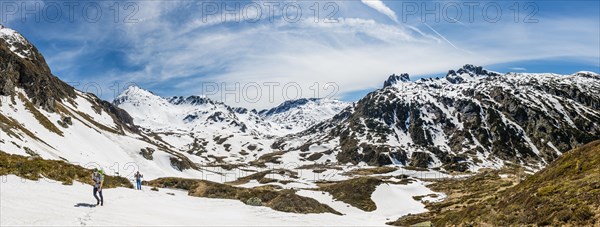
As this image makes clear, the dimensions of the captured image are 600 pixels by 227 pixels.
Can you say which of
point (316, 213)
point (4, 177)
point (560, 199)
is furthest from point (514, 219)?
→ point (4, 177)

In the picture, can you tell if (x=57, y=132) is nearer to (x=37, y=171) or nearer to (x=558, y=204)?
(x=37, y=171)

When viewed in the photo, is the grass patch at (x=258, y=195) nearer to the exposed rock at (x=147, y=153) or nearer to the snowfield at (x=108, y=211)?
the snowfield at (x=108, y=211)

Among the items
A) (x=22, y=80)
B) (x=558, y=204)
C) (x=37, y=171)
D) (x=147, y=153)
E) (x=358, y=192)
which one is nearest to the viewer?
(x=558, y=204)

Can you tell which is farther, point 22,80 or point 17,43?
point 17,43

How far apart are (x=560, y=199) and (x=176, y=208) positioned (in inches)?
1041

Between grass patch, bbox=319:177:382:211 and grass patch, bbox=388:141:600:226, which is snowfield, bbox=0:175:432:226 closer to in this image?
grass patch, bbox=388:141:600:226

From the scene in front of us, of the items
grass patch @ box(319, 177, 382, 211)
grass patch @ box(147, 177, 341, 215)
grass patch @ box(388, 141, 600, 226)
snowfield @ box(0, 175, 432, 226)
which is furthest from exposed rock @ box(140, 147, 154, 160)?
grass patch @ box(388, 141, 600, 226)

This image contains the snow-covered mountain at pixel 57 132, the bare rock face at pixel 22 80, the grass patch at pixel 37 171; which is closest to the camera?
the grass patch at pixel 37 171

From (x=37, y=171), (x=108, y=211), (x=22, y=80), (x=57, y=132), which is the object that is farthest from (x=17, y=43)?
(x=108, y=211)

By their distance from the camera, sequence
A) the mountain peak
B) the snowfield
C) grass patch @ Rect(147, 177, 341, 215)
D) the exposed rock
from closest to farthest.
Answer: the snowfield < grass patch @ Rect(147, 177, 341, 215) < the exposed rock < the mountain peak

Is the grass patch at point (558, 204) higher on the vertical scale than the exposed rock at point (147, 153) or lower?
higher

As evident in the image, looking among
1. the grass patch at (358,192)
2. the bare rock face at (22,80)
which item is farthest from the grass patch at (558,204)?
the bare rock face at (22,80)

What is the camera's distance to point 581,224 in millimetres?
19500

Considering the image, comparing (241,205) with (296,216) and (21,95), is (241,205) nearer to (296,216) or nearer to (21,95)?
(296,216)
